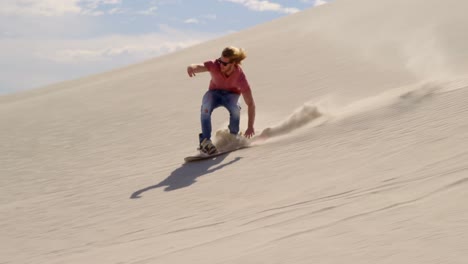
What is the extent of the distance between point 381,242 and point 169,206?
1.96 m

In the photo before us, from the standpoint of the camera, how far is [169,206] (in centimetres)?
458

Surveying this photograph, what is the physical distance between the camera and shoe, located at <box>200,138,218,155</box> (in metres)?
5.78

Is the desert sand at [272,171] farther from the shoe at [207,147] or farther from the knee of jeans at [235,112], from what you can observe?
the knee of jeans at [235,112]

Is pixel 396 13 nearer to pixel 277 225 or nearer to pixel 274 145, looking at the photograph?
pixel 274 145

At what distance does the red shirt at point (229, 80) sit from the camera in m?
5.73

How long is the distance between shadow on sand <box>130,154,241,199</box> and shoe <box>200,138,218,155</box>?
0.25ft

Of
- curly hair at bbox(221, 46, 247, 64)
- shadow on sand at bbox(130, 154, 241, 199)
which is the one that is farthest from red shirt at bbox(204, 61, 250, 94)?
shadow on sand at bbox(130, 154, 241, 199)

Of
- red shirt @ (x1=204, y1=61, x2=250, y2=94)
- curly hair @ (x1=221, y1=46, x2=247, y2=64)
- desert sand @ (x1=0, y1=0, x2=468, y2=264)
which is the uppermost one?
curly hair @ (x1=221, y1=46, x2=247, y2=64)

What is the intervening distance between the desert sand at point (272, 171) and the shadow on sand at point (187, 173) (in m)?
0.03

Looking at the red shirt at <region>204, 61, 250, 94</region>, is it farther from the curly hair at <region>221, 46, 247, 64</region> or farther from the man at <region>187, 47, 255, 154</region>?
the curly hair at <region>221, 46, 247, 64</region>

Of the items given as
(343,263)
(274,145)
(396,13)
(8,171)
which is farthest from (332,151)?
(396,13)

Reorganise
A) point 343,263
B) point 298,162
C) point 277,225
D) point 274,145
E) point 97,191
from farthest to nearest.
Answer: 1. point 274,145
2. point 97,191
3. point 298,162
4. point 277,225
5. point 343,263

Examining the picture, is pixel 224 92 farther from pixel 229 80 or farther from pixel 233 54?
pixel 233 54

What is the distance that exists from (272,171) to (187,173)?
91cm
